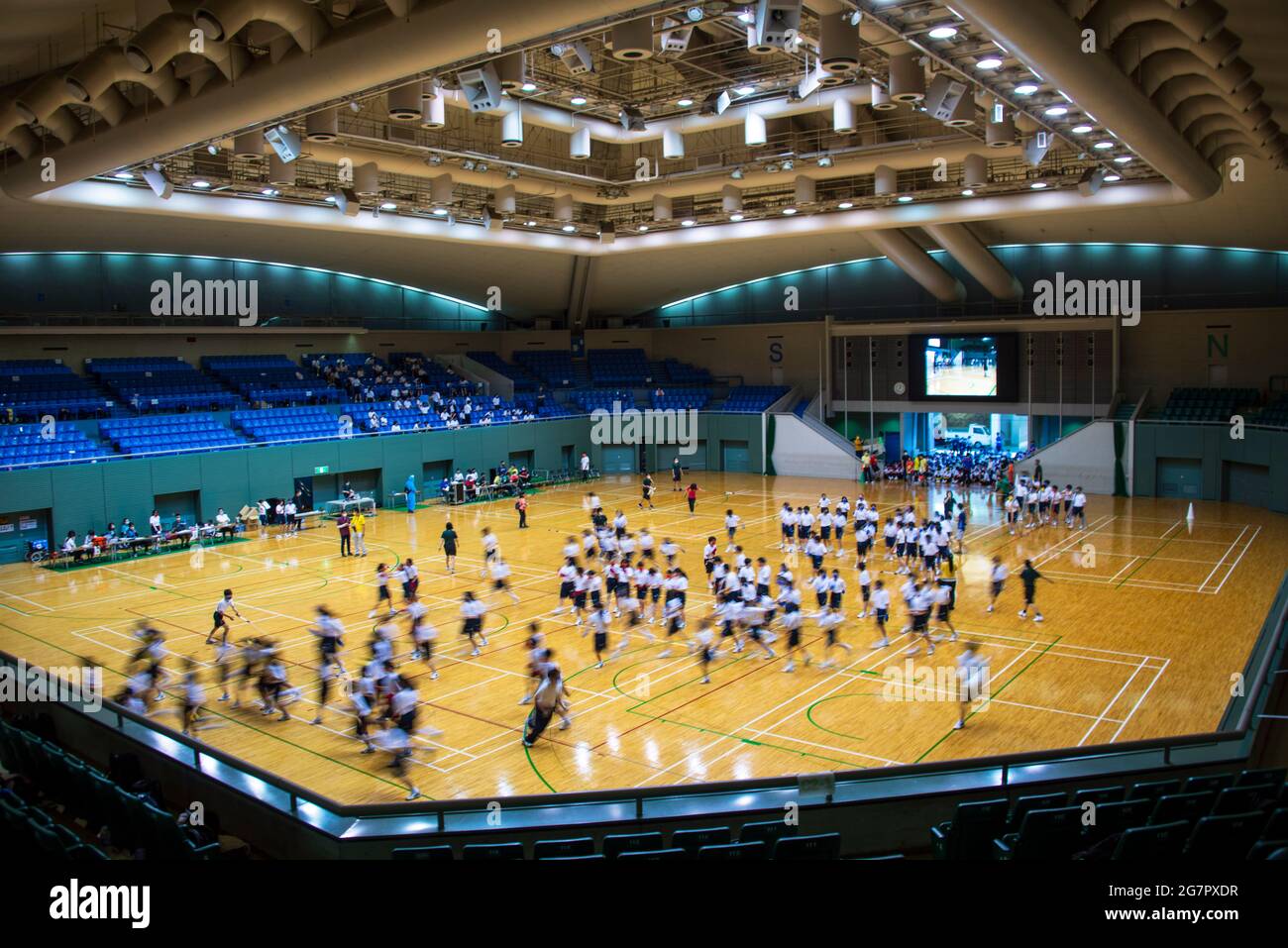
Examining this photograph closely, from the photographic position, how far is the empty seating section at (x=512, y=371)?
157ft

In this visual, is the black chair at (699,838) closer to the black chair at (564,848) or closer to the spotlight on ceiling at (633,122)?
the black chair at (564,848)

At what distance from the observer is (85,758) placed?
13727mm

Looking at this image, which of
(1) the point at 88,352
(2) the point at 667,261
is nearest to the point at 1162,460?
(2) the point at 667,261

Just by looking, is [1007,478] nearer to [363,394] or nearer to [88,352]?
[363,394]

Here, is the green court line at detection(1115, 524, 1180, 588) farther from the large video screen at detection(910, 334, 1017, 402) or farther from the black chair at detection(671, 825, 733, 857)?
the black chair at detection(671, 825, 733, 857)

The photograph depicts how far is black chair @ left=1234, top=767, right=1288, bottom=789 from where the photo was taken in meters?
9.16

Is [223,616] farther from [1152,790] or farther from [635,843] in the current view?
[1152,790]

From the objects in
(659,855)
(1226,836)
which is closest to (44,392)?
(659,855)

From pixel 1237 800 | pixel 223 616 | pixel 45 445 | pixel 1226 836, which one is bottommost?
pixel 223 616

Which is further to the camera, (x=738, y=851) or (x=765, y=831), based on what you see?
(x=765, y=831)

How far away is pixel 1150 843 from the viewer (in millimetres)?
7555

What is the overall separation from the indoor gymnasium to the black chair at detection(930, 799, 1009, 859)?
3cm

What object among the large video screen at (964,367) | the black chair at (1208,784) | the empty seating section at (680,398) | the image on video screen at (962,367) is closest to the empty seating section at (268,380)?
the empty seating section at (680,398)

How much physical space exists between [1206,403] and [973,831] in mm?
33487
